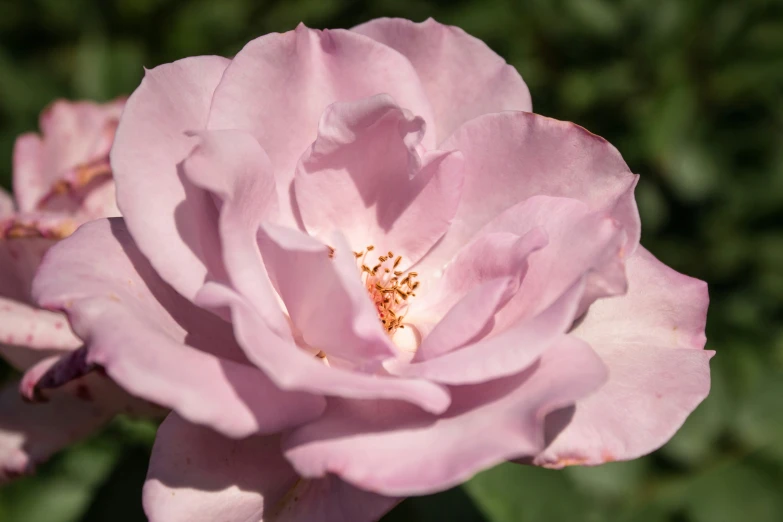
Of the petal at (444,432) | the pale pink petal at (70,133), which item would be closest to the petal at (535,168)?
the petal at (444,432)

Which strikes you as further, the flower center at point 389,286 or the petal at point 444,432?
the flower center at point 389,286

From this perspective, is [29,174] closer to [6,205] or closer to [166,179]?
[6,205]

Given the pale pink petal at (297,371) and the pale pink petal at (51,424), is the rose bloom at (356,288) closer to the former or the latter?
the pale pink petal at (297,371)

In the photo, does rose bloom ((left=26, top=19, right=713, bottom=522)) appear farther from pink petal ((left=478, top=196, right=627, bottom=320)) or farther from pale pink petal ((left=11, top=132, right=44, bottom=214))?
pale pink petal ((left=11, top=132, right=44, bottom=214))

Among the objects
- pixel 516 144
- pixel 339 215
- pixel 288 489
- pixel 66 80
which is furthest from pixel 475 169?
pixel 66 80

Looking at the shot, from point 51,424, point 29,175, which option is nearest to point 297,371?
point 51,424

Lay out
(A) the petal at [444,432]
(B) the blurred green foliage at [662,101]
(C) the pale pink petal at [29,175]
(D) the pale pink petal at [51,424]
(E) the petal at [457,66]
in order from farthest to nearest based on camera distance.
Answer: (B) the blurred green foliage at [662,101]
(C) the pale pink petal at [29,175]
(D) the pale pink petal at [51,424]
(E) the petal at [457,66]
(A) the petal at [444,432]
